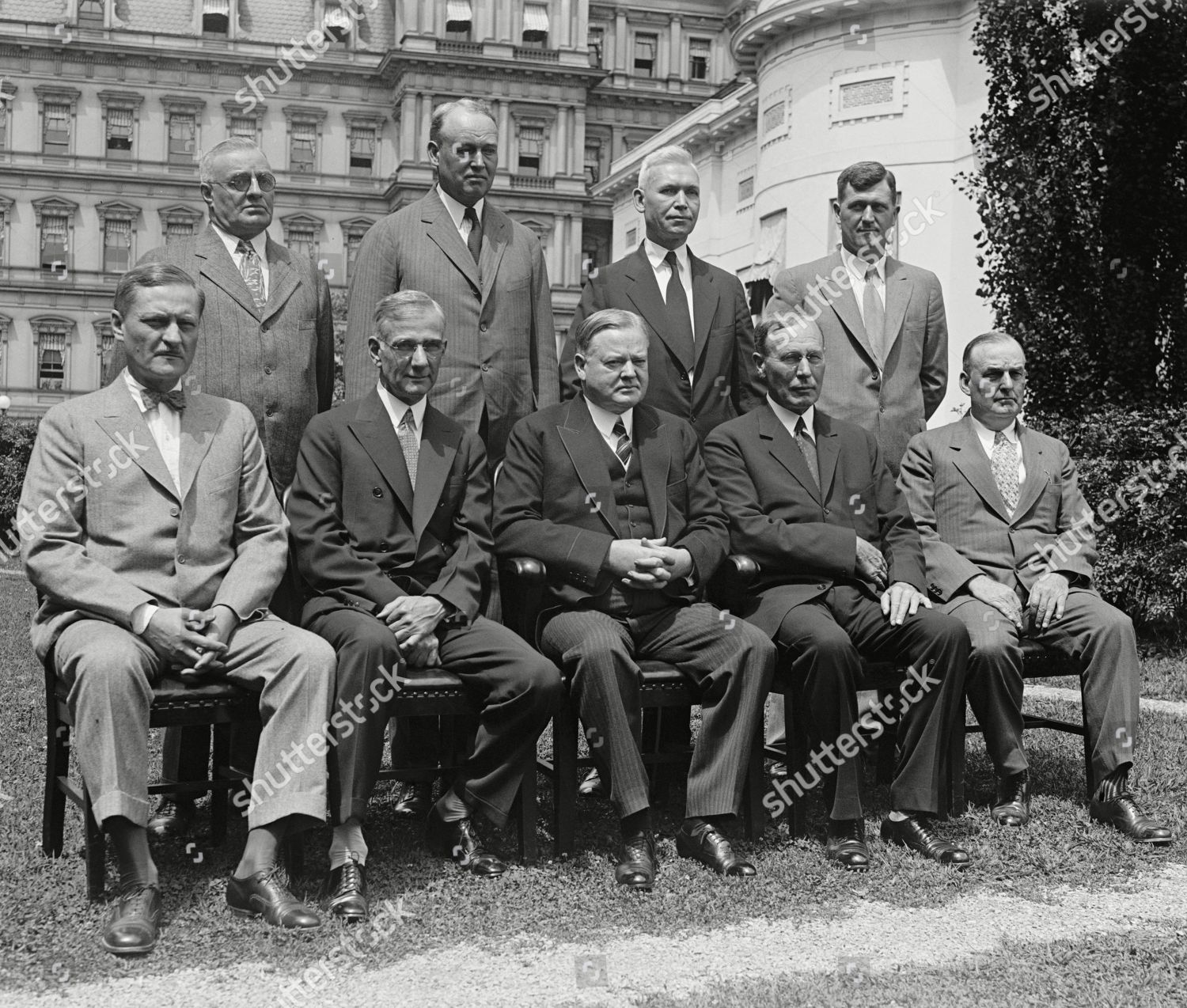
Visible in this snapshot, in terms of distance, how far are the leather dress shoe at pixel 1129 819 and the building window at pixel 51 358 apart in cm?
5346

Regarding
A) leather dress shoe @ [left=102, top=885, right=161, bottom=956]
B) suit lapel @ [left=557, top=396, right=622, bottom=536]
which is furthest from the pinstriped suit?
leather dress shoe @ [left=102, top=885, right=161, bottom=956]

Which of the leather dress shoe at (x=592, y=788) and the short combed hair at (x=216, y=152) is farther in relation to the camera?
the leather dress shoe at (x=592, y=788)

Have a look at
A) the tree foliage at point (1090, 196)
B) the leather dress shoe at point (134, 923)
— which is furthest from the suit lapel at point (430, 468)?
the tree foliage at point (1090, 196)

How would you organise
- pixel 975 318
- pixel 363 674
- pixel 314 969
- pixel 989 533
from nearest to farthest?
pixel 314 969, pixel 363 674, pixel 989 533, pixel 975 318

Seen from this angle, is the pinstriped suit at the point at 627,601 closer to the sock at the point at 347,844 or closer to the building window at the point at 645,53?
the sock at the point at 347,844

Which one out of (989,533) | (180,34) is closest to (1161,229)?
(989,533)

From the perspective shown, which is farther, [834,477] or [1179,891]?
[834,477]

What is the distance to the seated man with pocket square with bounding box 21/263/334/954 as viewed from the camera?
13.4ft

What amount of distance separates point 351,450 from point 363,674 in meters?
0.93

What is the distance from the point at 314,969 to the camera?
12.3 feet

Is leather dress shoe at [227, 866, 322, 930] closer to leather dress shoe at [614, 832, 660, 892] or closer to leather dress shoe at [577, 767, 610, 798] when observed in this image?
leather dress shoe at [614, 832, 660, 892]

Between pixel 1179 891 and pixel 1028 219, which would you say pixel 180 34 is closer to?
pixel 1028 219

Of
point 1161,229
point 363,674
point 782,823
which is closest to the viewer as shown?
point 363,674

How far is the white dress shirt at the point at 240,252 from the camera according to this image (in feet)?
18.1
